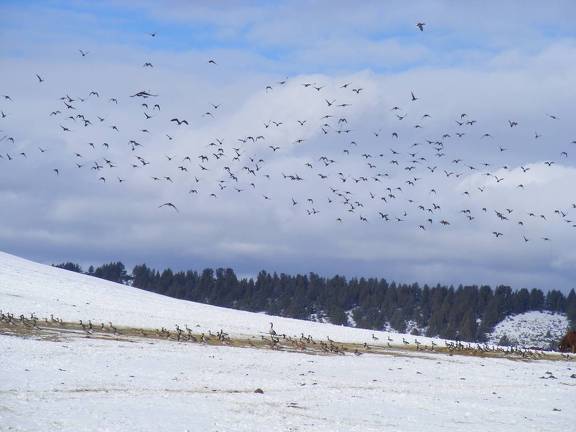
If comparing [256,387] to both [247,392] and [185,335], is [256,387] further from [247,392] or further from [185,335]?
[185,335]

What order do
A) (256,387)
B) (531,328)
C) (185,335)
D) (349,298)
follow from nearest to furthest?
(256,387), (185,335), (531,328), (349,298)

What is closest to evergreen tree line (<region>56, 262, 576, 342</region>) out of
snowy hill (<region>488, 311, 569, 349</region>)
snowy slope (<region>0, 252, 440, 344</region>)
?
snowy hill (<region>488, 311, 569, 349</region>)

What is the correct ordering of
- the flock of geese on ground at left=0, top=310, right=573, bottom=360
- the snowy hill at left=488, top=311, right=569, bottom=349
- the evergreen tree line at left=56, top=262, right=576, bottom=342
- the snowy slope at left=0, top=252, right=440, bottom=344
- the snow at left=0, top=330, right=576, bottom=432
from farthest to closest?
the evergreen tree line at left=56, top=262, right=576, bottom=342, the snowy hill at left=488, top=311, right=569, bottom=349, the snowy slope at left=0, top=252, right=440, bottom=344, the flock of geese on ground at left=0, top=310, right=573, bottom=360, the snow at left=0, top=330, right=576, bottom=432

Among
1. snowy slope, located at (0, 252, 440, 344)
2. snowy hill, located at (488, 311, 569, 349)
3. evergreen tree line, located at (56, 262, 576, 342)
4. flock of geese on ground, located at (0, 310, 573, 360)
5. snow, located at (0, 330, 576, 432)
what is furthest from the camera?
evergreen tree line, located at (56, 262, 576, 342)

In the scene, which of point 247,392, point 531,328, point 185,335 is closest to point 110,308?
point 185,335

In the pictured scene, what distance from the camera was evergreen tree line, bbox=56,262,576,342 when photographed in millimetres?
150750

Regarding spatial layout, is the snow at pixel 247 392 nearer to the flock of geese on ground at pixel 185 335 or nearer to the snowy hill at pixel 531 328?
the flock of geese on ground at pixel 185 335

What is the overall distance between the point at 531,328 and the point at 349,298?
34355mm

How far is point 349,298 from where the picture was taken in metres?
170

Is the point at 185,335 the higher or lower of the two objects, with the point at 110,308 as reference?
lower

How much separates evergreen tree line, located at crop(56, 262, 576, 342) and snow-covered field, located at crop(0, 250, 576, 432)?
10219 cm

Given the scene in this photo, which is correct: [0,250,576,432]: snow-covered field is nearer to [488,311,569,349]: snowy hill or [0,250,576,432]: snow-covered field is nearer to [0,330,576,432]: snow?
[0,330,576,432]: snow

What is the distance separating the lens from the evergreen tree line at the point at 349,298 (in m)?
151

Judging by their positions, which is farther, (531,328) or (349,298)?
(349,298)
